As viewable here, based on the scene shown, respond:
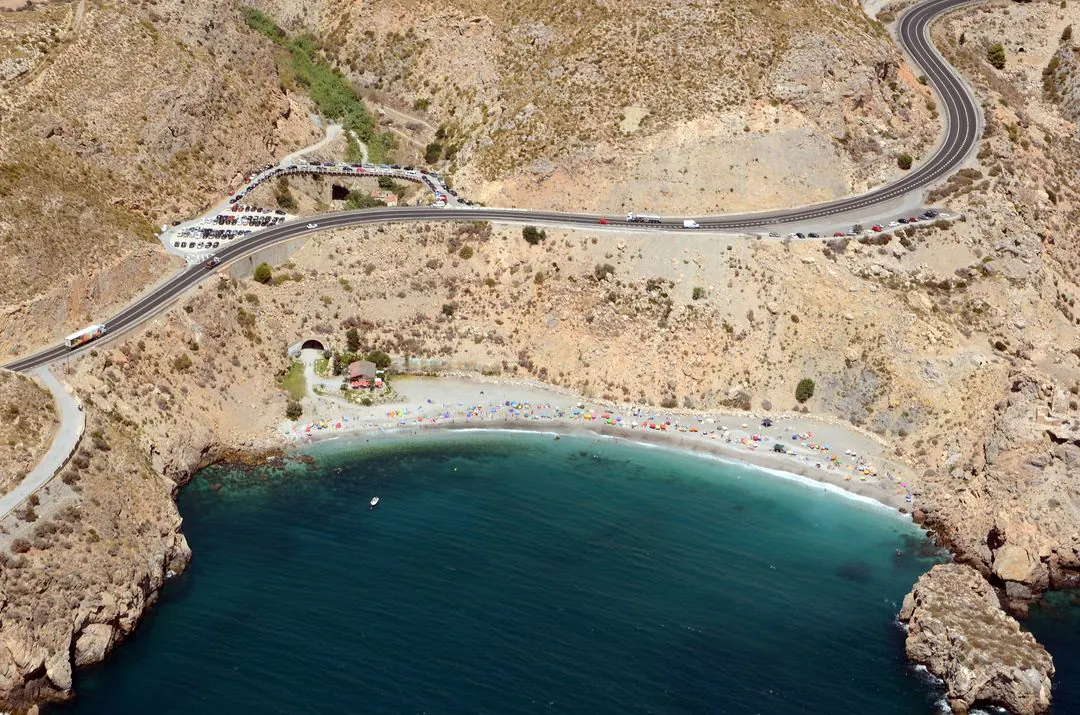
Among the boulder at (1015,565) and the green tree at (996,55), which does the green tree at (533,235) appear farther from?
the green tree at (996,55)

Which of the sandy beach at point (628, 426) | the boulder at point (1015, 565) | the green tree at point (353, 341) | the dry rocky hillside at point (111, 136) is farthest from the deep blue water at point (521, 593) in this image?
the dry rocky hillside at point (111, 136)

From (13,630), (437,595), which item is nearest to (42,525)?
(13,630)

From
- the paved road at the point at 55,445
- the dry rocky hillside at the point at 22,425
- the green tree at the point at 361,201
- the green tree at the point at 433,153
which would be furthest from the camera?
the green tree at the point at 433,153

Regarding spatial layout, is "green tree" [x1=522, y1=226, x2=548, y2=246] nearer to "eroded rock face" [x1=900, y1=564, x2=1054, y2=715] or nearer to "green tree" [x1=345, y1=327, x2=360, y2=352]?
"green tree" [x1=345, y1=327, x2=360, y2=352]

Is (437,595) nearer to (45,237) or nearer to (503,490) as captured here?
(503,490)

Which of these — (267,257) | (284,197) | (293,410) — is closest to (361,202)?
(284,197)

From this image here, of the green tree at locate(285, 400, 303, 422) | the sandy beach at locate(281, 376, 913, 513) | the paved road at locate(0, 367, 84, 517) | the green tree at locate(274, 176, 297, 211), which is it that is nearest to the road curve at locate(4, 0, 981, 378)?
the green tree at locate(274, 176, 297, 211)
